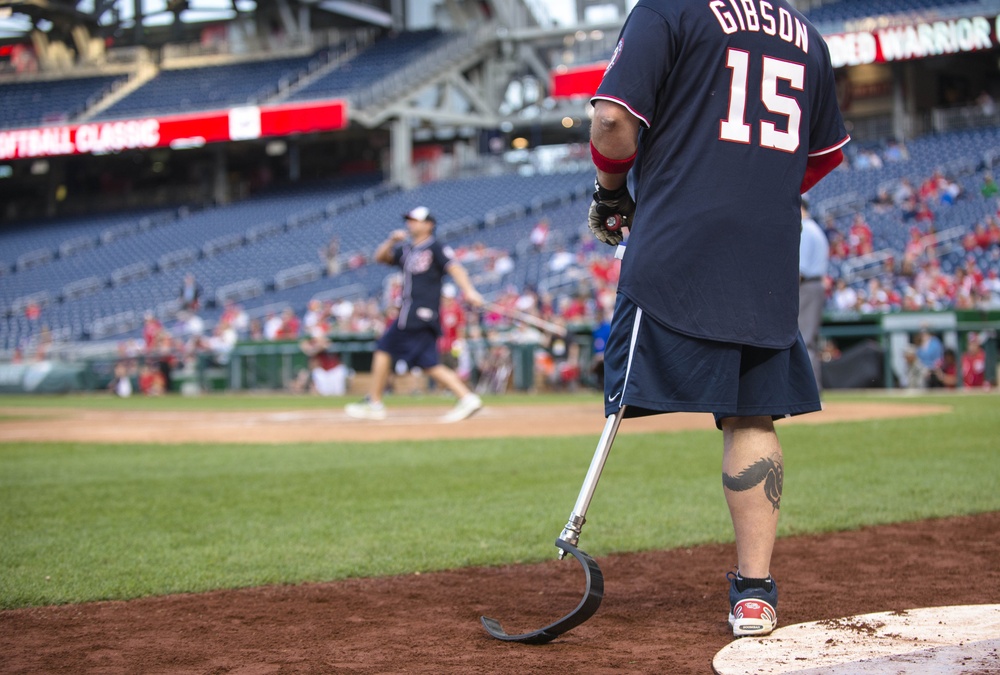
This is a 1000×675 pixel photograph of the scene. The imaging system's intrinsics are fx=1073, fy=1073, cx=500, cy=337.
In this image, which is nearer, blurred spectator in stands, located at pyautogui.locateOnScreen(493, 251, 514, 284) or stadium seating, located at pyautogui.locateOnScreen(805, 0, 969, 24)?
blurred spectator in stands, located at pyautogui.locateOnScreen(493, 251, 514, 284)

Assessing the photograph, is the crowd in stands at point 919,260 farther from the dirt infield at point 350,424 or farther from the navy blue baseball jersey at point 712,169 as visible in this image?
the navy blue baseball jersey at point 712,169

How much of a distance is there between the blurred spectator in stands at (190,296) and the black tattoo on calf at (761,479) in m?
27.2

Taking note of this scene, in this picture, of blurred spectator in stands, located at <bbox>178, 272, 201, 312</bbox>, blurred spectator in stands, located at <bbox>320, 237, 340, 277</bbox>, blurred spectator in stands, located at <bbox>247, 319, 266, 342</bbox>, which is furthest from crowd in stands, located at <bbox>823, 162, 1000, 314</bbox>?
blurred spectator in stands, located at <bbox>178, 272, 201, 312</bbox>

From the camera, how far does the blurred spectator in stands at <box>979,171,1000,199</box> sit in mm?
23188

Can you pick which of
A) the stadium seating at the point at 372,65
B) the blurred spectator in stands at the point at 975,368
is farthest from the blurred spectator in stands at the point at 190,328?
the blurred spectator in stands at the point at 975,368

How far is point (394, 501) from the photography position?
226 inches

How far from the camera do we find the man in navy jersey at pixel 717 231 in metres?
3.00

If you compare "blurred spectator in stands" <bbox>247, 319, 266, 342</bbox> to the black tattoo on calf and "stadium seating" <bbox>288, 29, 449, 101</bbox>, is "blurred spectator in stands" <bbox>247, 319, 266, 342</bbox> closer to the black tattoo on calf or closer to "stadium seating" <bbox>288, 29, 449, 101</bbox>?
"stadium seating" <bbox>288, 29, 449, 101</bbox>

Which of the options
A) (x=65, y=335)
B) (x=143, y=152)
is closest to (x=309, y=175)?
(x=143, y=152)

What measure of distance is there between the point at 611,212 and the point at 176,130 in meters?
36.3

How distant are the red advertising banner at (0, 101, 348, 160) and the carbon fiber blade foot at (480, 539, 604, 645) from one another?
3346 cm

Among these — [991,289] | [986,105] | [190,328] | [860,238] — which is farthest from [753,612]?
[986,105]

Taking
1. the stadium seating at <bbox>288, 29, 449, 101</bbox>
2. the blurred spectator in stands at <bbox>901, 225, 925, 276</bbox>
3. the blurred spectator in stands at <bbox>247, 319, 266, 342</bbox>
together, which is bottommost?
the blurred spectator in stands at <bbox>247, 319, 266, 342</bbox>

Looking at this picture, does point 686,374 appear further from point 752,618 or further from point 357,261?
point 357,261
